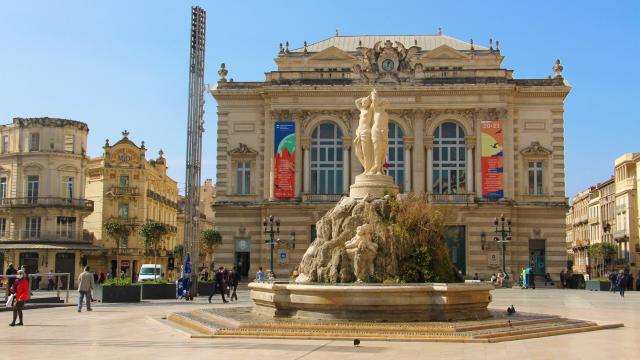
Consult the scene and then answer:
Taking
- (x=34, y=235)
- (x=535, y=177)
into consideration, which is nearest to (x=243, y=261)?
(x=34, y=235)

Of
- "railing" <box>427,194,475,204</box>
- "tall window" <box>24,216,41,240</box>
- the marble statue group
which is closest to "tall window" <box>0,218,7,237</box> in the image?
"tall window" <box>24,216,41,240</box>

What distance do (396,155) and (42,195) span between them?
30048 millimetres

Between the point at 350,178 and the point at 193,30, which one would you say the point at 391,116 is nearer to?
the point at 350,178

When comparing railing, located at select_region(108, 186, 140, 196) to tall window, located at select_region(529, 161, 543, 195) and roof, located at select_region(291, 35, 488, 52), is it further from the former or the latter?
tall window, located at select_region(529, 161, 543, 195)

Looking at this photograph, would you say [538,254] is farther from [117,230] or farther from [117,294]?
[117,230]

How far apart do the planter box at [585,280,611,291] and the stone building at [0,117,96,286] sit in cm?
4012

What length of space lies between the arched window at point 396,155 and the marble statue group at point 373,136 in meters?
30.5

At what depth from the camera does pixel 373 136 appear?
26.0 meters

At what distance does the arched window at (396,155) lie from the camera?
2234 inches

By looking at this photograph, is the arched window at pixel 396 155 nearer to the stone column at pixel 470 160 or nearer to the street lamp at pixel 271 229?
the stone column at pixel 470 160

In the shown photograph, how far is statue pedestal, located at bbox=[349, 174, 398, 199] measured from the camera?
83.1 feet

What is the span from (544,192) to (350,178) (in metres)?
14.1

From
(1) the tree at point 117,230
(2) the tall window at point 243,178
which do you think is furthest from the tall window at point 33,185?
(2) the tall window at point 243,178

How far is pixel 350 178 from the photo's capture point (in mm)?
56688
